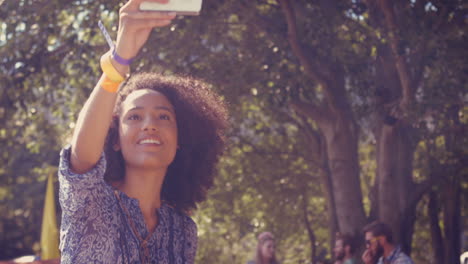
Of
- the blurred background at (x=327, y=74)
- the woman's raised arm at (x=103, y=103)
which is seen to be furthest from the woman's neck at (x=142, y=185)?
the blurred background at (x=327, y=74)

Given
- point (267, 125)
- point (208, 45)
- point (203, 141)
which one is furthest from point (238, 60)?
point (203, 141)

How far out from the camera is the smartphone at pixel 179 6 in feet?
7.14

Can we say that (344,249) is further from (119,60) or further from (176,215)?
(119,60)

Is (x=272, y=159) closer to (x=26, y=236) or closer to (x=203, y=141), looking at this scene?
(x=203, y=141)

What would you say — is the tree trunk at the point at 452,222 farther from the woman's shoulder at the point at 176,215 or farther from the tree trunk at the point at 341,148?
the woman's shoulder at the point at 176,215

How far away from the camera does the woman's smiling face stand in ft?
9.25

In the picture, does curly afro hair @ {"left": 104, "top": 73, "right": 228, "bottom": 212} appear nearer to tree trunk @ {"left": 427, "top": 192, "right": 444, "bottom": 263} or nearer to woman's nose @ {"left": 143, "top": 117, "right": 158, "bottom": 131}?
woman's nose @ {"left": 143, "top": 117, "right": 158, "bottom": 131}

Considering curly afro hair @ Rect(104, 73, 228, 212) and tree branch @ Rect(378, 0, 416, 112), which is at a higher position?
tree branch @ Rect(378, 0, 416, 112)

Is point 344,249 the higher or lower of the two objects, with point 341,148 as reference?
lower

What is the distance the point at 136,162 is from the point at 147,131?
121mm

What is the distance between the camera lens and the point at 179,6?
87.5 inches

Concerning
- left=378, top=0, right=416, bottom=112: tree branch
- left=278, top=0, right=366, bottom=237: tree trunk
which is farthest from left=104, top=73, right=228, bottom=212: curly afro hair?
left=278, top=0, right=366, bottom=237: tree trunk

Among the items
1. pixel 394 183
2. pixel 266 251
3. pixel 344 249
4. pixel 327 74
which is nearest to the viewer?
pixel 344 249

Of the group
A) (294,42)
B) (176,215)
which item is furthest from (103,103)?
(294,42)
